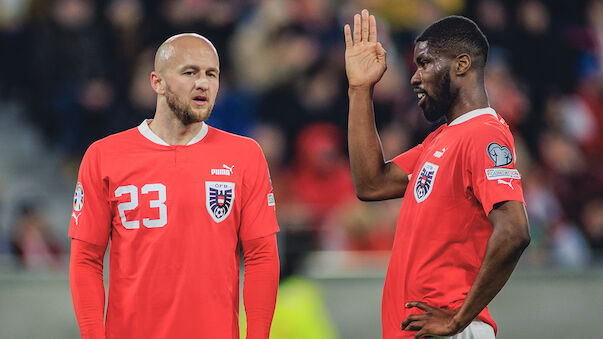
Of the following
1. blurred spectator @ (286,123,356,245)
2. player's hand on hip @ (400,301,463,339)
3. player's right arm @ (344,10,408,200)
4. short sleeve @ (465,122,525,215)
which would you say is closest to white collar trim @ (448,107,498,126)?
short sleeve @ (465,122,525,215)

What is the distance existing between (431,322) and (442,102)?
100 cm

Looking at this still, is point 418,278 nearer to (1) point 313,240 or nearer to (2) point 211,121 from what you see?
(1) point 313,240

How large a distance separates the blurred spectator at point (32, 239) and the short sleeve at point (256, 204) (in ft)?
14.4

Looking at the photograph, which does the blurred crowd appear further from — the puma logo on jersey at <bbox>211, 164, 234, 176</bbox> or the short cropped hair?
the short cropped hair

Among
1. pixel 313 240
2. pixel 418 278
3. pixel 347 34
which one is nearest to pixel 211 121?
pixel 313 240

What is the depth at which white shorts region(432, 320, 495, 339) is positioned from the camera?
381cm

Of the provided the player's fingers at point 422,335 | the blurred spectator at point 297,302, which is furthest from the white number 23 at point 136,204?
the blurred spectator at point 297,302

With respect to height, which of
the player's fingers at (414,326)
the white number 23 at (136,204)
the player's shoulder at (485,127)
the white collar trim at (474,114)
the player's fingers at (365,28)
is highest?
the player's fingers at (365,28)

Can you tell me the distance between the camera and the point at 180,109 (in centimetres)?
413

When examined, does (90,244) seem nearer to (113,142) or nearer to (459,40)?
(113,142)

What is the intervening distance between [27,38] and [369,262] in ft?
15.5

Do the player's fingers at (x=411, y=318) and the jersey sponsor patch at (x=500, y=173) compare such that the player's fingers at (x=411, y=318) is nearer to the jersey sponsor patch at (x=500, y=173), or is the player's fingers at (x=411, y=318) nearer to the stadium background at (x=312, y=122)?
the jersey sponsor patch at (x=500, y=173)

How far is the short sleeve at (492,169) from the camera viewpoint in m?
3.66

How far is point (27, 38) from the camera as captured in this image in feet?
32.2
